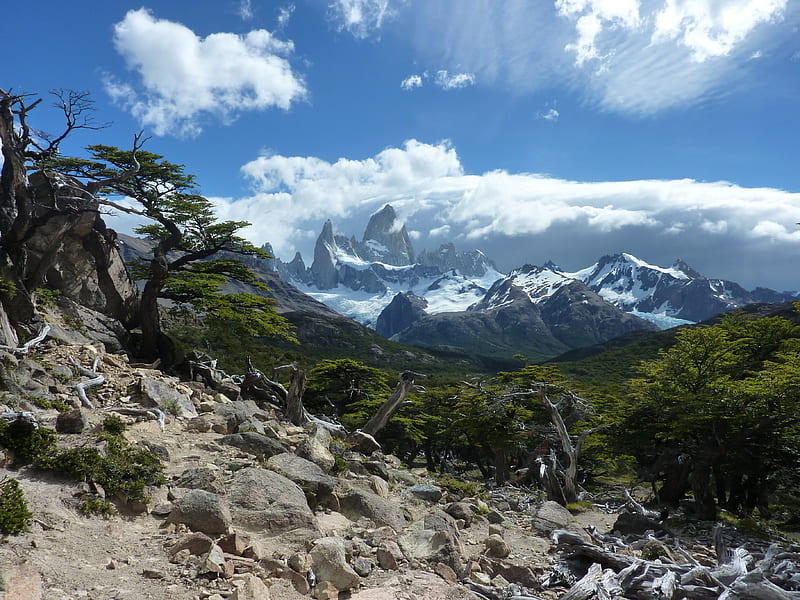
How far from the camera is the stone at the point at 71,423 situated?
386 inches

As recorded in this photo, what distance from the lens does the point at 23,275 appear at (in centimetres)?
1902

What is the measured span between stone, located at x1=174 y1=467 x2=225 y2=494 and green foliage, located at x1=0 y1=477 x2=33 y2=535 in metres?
2.94

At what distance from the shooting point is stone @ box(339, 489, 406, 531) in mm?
10875

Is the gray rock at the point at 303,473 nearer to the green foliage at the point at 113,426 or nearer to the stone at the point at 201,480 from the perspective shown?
the stone at the point at 201,480

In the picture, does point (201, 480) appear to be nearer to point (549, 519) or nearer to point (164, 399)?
point (164, 399)

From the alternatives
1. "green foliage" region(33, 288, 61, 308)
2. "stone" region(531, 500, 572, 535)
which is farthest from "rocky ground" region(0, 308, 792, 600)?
"green foliage" region(33, 288, 61, 308)

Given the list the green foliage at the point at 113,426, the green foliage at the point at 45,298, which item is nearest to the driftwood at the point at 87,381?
the green foliage at the point at 113,426

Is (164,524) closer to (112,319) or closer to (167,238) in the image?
(112,319)

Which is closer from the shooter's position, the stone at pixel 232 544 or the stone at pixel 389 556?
the stone at pixel 232 544

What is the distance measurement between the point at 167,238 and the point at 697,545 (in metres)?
29.3

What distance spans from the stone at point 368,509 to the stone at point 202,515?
3.52 m

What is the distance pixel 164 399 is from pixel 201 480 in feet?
20.7

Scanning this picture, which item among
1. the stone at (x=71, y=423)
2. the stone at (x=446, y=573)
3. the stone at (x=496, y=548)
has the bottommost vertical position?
the stone at (x=496, y=548)

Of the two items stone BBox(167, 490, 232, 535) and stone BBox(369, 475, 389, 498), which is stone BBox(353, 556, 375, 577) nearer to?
stone BBox(167, 490, 232, 535)
